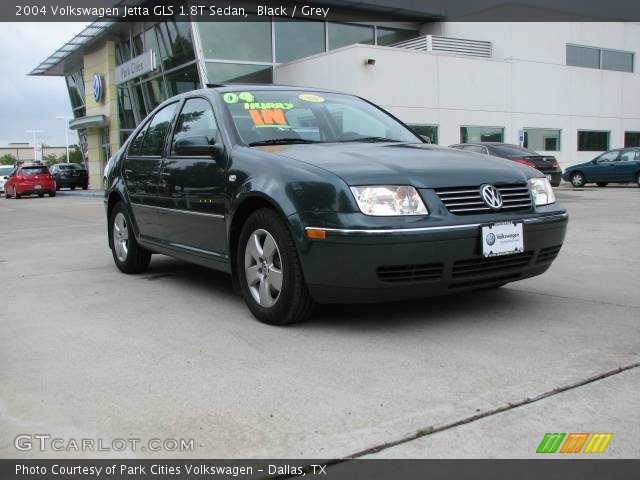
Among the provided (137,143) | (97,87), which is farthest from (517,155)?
(97,87)

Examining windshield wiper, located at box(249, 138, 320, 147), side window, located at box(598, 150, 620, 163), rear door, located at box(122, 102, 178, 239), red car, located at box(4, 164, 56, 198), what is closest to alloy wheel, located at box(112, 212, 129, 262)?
rear door, located at box(122, 102, 178, 239)

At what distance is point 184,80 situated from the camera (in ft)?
84.9

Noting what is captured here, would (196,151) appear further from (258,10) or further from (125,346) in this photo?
(258,10)

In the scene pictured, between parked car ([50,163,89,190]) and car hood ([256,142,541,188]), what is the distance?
33.4 metres

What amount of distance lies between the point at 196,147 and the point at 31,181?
2584 centimetres

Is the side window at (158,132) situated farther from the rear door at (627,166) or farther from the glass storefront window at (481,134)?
the glass storefront window at (481,134)

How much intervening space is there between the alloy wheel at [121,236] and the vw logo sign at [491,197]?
361 cm

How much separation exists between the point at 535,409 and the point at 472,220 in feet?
4.34

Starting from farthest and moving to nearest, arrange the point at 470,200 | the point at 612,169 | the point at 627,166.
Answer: the point at 612,169 → the point at 627,166 → the point at 470,200

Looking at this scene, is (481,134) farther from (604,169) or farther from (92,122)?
(92,122)

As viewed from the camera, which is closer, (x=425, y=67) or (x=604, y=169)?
(x=604, y=169)

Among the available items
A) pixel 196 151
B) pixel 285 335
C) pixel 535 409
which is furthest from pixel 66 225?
pixel 535 409

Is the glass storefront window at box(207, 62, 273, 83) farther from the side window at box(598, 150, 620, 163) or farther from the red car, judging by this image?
the side window at box(598, 150, 620, 163)

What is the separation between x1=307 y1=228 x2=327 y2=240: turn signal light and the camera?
3686 millimetres
